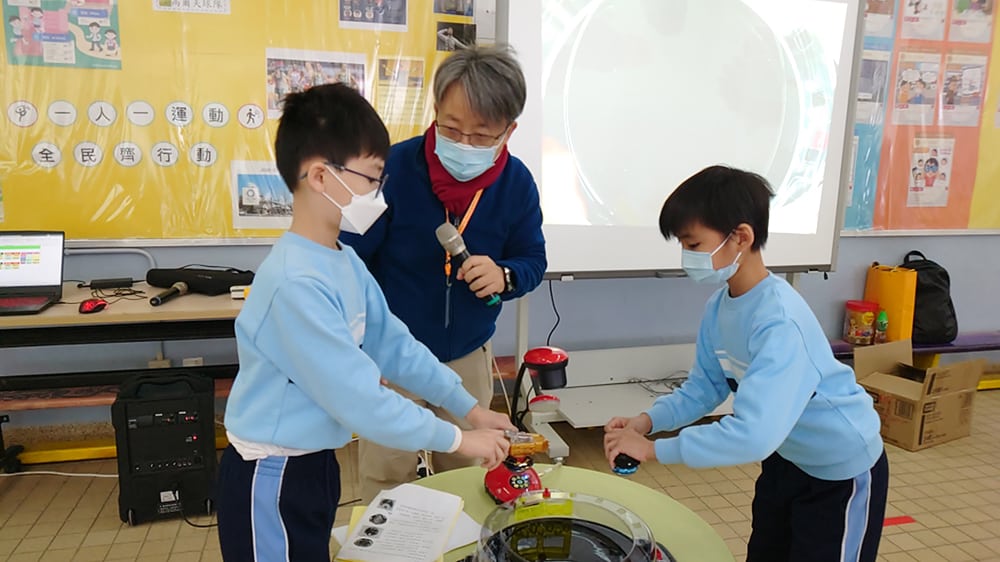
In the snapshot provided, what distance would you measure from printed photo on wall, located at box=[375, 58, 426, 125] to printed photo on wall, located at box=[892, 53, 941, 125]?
2514 millimetres

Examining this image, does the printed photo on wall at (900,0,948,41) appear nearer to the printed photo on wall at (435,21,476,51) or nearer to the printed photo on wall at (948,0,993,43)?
the printed photo on wall at (948,0,993,43)

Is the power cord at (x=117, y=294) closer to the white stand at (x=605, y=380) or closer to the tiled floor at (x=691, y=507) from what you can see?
the tiled floor at (x=691, y=507)

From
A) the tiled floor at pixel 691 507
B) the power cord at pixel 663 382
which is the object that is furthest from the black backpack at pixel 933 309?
the power cord at pixel 663 382

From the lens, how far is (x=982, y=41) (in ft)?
11.5

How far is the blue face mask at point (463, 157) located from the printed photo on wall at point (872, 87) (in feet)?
8.88

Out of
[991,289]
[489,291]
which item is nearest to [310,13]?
[489,291]

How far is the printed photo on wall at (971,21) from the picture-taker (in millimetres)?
3436

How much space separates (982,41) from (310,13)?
3.48 m

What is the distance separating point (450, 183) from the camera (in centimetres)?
152

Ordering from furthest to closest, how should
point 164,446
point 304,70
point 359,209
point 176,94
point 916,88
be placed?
point 916,88 → point 304,70 → point 176,94 → point 164,446 → point 359,209

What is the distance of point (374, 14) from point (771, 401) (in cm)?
233

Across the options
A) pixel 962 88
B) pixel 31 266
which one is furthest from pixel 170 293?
pixel 962 88

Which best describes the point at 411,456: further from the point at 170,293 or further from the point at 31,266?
the point at 31,266

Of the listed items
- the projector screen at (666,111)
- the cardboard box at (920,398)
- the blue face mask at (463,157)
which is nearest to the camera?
the blue face mask at (463,157)
